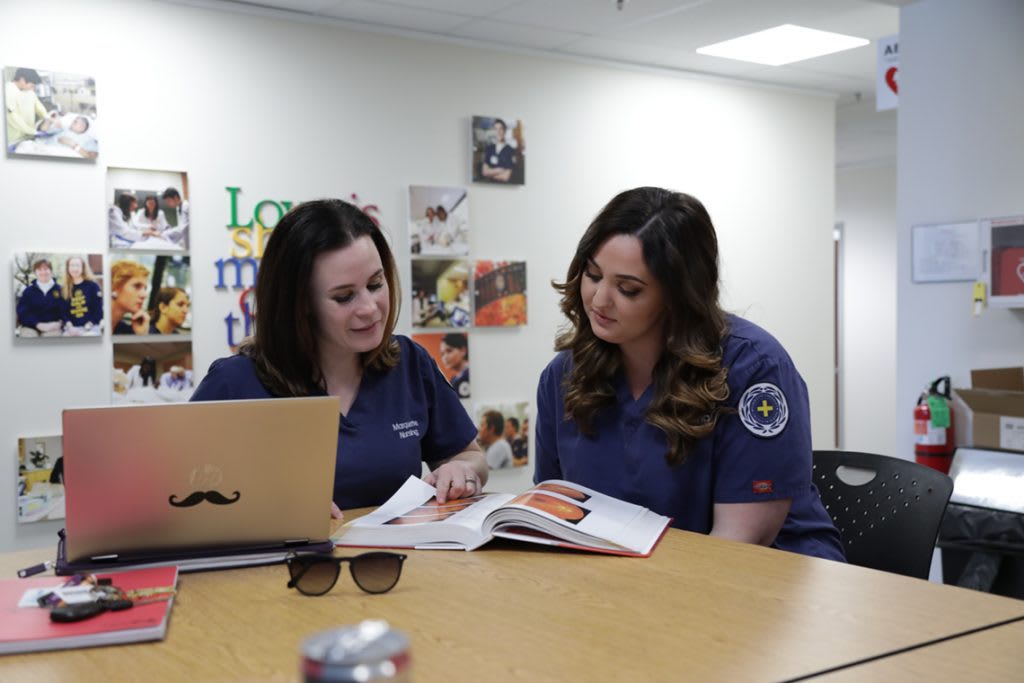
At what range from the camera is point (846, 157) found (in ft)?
28.5

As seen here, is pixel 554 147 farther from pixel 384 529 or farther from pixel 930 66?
pixel 384 529

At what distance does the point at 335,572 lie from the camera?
4.66 feet

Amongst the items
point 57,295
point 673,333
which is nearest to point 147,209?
point 57,295

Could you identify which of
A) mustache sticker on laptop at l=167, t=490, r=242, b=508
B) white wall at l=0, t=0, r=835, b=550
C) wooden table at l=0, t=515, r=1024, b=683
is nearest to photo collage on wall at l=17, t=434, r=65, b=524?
white wall at l=0, t=0, r=835, b=550

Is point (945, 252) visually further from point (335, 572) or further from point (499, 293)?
point (335, 572)

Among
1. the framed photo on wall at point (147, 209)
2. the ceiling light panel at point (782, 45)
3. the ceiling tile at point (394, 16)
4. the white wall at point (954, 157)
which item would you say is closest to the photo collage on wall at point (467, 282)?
the ceiling tile at point (394, 16)

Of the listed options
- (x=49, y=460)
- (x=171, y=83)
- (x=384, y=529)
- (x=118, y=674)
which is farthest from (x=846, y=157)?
(x=118, y=674)

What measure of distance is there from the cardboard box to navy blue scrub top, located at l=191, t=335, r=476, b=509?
6.45 feet

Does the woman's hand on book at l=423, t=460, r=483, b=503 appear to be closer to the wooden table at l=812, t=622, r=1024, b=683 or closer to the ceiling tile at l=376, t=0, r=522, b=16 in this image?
the wooden table at l=812, t=622, r=1024, b=683

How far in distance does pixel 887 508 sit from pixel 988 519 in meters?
1.02

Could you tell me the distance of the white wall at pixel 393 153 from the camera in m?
3.88

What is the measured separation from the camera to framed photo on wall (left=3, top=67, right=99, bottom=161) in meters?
3.77

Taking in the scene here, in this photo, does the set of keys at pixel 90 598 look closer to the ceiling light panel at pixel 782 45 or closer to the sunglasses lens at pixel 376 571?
the sunglasses lens at pixel 376 571

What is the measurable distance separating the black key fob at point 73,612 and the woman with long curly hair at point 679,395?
3.57ft
